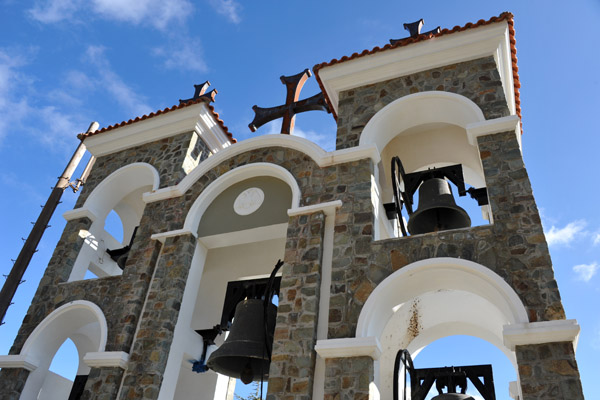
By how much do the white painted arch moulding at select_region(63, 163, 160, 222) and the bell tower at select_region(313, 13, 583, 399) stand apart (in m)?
3.82

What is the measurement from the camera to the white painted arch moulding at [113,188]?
9.87 metres

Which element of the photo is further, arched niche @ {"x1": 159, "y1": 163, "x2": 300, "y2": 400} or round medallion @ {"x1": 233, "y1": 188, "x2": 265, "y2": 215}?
round medallion @ {"x1": 233, "y1": 188, "x2": 265, "y2": 215}

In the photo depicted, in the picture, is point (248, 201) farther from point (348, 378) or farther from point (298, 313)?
point (348, 378)

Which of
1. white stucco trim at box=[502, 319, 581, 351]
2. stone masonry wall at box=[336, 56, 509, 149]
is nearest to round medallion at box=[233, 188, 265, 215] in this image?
stone masonry wall at box=[336, 56, 509, 149]

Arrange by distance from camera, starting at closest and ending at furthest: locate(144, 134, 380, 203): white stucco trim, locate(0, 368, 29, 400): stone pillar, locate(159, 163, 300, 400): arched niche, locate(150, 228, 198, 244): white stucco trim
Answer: locate(144, 134, 380, 203): white stucco trim → locate(159, 163, 300, 400): arched niche → locate(0, 368, 29, 400): stone pillar → locate(150, 228, 198, 244): white stucco trim

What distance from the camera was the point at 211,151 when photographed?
10383 mm

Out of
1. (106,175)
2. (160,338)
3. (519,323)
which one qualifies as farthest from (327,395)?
(106,175)

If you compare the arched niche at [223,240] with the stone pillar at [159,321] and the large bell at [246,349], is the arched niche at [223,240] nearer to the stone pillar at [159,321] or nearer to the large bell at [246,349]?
the stone pillar at [159,321]

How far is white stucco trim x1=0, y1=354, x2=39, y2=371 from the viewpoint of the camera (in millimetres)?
8109

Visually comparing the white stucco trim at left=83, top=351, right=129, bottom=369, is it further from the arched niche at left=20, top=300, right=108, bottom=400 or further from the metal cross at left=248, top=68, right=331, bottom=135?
the metal cross at left=248, top=68, right=331, bottom=135

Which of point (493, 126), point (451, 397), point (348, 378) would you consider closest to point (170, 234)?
point (348, 378)

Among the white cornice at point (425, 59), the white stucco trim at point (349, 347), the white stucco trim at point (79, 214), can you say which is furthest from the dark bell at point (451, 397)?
the white stucco trim at point (79, 214)

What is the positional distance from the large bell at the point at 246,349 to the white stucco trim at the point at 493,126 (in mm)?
3614

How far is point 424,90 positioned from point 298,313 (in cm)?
392
